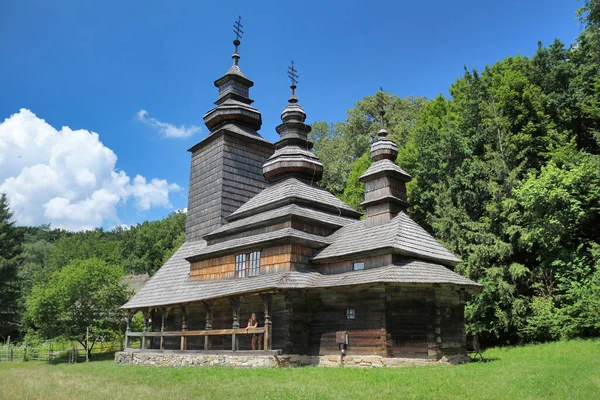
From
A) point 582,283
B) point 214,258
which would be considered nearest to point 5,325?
point 214,258

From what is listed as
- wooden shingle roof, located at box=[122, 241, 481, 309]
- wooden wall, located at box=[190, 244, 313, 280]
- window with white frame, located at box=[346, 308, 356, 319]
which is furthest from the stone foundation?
wooden wall, located at box=[190, 244, 313, 280]

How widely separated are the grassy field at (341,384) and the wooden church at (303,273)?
2.60m

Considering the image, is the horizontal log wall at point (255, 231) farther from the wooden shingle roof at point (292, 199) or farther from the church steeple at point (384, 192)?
the church steeple at point (384, 192)

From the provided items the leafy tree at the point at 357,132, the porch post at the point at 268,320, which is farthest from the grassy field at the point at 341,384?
the leafy tree at the point at 357,132

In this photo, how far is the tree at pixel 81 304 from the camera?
26906mm

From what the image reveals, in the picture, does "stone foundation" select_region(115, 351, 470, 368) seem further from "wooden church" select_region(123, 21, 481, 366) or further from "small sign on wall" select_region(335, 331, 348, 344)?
"small sign on wall" select_region(335, 331, 348, 344)

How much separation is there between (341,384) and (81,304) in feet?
70.7

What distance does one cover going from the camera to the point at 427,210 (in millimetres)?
29625

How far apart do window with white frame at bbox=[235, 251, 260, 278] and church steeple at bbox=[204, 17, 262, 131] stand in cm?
1001

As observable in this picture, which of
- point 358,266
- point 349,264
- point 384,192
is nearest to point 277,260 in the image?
point 349,264

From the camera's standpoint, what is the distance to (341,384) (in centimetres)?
1077

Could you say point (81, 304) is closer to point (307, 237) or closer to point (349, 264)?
point (307, 237)

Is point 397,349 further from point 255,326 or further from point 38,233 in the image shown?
point 38,233

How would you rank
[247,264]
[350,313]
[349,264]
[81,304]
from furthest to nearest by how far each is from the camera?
1. [81,304]
2. [247,264]
3. [349,264]
4. [350,313]
